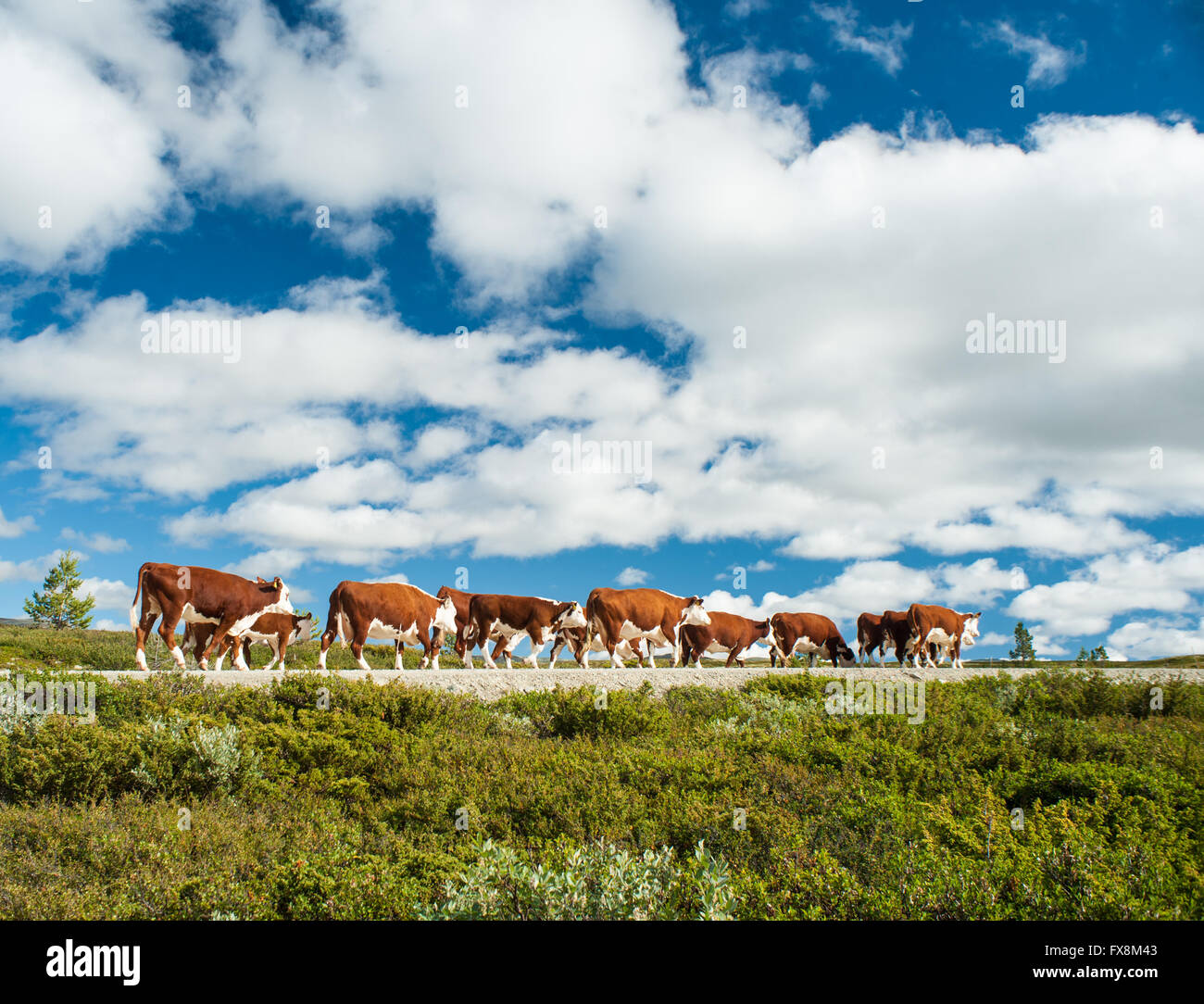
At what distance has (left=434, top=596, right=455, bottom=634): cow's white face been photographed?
2036 cm

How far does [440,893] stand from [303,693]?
6399 mm

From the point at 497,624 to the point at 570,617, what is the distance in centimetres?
222

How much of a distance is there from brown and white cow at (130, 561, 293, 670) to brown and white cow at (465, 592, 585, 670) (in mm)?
6029

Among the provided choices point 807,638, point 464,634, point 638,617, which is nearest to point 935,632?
point 807,638

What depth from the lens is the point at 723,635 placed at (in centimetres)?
2647

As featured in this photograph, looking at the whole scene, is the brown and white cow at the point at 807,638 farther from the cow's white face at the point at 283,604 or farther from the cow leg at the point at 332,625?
the cow's white face at the point at 283,604

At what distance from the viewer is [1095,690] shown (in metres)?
12.9

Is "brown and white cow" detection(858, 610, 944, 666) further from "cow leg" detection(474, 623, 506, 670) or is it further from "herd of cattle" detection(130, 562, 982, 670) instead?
"cow leg" detection(474, 623, 506, 670)

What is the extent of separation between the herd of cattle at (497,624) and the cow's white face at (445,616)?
3 centimetres

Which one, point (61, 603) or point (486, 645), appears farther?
point (61, 603)

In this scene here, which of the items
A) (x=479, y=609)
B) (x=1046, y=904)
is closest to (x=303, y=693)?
(x=1046, y=904)

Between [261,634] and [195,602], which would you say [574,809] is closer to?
[195,602]

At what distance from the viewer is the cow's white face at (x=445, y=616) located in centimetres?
2036
